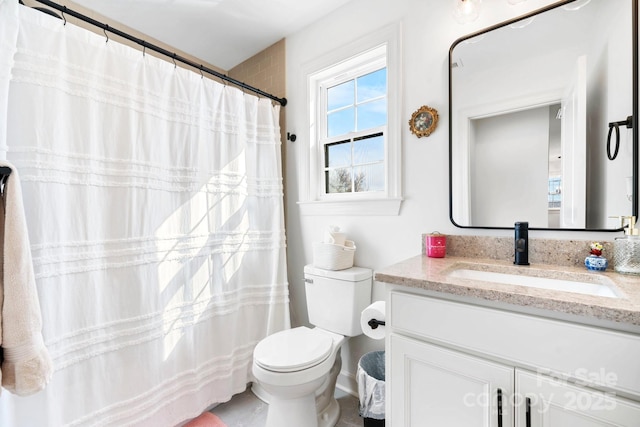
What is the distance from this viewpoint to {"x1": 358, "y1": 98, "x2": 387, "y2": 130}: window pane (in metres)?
1.77

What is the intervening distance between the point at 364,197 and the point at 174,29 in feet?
5.99

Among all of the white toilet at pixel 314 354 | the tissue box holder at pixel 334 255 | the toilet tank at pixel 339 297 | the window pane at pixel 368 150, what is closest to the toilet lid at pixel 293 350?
the white toilet at pixel 314 354

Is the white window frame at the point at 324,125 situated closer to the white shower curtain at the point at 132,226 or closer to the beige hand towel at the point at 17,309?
the white shower curtain at the point at 132,226

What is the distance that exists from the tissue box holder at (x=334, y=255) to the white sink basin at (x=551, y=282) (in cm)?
65

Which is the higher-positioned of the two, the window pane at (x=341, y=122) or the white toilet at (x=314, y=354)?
the window pane at (x=341, y=122)

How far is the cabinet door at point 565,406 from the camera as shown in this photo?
26.6 inches

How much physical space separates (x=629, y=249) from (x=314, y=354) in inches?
51.2

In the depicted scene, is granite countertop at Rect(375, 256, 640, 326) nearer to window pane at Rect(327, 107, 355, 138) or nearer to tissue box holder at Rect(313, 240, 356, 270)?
tissue box holder at Rect(313, 240, 356, 270)

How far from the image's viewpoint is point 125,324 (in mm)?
1343

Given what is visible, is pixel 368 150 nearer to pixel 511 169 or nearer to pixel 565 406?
pixel 511 169

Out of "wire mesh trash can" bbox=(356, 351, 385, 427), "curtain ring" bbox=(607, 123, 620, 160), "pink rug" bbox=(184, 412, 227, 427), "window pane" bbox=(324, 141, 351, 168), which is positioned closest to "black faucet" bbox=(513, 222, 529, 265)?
"curtain ring" bbox=(607, 123, 620, 160)

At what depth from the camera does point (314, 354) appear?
1.38 meters

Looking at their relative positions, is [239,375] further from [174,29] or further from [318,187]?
[174,29]

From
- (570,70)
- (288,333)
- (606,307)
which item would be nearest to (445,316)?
(606,307)
